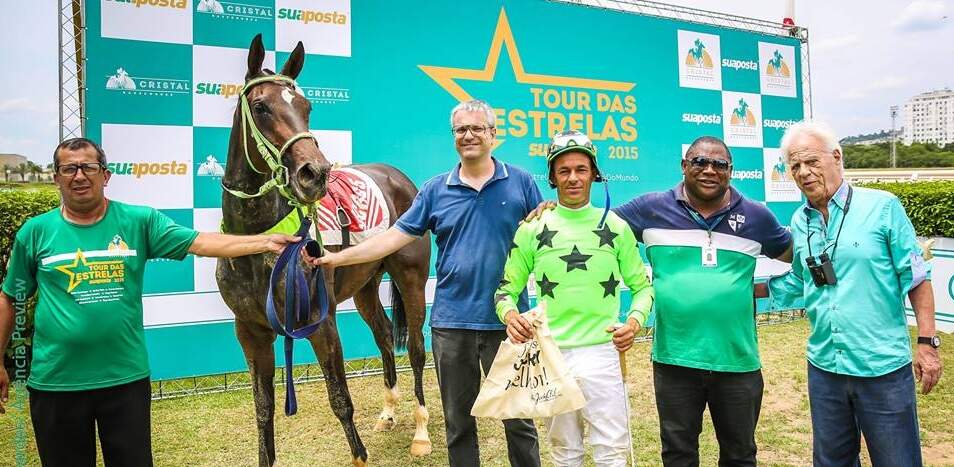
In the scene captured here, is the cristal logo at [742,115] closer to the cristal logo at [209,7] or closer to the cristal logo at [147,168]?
the cristal logo at [209,7]

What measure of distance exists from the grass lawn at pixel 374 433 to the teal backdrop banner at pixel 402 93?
16.6 inches

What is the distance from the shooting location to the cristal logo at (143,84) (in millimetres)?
4375

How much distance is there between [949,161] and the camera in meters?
44.7

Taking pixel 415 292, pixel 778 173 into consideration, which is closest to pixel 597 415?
pixel 415 292

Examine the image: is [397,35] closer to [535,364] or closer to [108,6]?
[108,6]

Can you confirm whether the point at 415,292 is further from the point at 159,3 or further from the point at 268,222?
the point at 159,3

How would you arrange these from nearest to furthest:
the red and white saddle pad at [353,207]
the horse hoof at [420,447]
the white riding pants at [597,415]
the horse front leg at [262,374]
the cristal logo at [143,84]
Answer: the white riding pants at [597,415]
the horse front leg at [262,374]
the red and white saddle pad at [353,207]
the horse hoof at [420,447]
the cristal logo at [143,84]

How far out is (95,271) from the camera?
2.07 m

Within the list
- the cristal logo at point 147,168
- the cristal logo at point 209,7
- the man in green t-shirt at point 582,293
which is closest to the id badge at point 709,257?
the man in green t-shirt at point 582,293

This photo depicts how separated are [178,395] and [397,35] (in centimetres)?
357

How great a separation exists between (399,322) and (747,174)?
4.94 metres

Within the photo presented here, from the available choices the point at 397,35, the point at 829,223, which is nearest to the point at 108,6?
the point at 397,35

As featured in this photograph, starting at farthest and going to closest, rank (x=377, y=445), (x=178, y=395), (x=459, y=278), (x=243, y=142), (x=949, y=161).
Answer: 1. (x=949, y=161)
2. (x=178, y=395)
3. (x=377, y=445)
4. (x=243, y=142)
5. (x=459, y=278)

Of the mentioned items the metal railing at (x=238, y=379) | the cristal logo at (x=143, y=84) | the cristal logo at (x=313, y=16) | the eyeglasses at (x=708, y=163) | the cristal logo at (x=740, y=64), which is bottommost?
the metal railing at (x=238, y=379)
